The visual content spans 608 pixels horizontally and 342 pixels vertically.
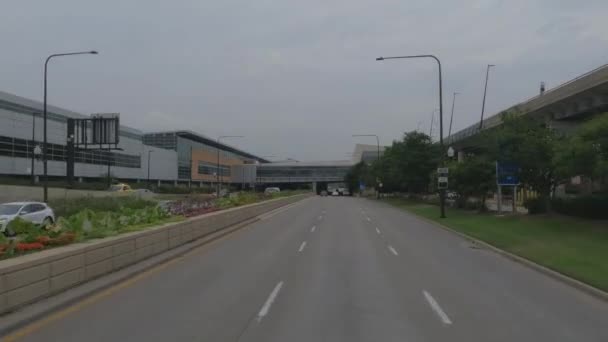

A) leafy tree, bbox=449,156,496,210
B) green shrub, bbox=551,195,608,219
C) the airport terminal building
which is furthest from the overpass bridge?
the airport terminal building

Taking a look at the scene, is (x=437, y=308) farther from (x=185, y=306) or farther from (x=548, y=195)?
(x=548, y=195)

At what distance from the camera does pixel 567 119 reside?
42.2 meters

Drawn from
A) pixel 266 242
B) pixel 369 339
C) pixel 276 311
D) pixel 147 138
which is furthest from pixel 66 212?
pixel 147 138

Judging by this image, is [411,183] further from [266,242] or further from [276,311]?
[276,311]

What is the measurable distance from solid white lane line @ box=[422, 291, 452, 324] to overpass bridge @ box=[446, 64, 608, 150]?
23.8 meters

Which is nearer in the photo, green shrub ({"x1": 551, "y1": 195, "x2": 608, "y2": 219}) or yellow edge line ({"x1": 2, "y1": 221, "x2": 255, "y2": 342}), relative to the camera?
yellow edge line ({"x1": 2, "y1": 221, "x2": 255, "y2": 342})

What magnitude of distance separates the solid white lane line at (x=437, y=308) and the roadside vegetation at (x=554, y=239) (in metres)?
3.39

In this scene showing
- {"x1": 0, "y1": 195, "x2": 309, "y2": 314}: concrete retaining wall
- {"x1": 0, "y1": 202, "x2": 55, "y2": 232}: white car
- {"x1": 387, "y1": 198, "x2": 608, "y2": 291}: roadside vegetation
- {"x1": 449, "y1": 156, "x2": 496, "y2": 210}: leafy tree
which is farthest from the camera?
{"x1": 449, "y1": 156, "x2": 496, "y2": 210}: leafy tree

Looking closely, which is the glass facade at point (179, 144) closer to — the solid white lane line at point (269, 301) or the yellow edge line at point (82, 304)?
the yellow edge line at point (82, 304)

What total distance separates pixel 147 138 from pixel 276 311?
129 metres

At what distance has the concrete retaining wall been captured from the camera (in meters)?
7.89

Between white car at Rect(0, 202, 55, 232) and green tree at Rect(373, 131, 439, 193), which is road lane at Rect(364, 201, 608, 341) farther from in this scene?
green tree at Rect(373, 131, 439, 193)

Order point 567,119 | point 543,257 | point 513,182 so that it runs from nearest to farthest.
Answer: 1. point 543,257
2. point 513,182
3. point 567,119

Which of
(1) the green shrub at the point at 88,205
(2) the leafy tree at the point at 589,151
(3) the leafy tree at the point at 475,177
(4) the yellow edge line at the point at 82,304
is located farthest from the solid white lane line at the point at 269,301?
(3) the leafy tree at the point at 475,177
